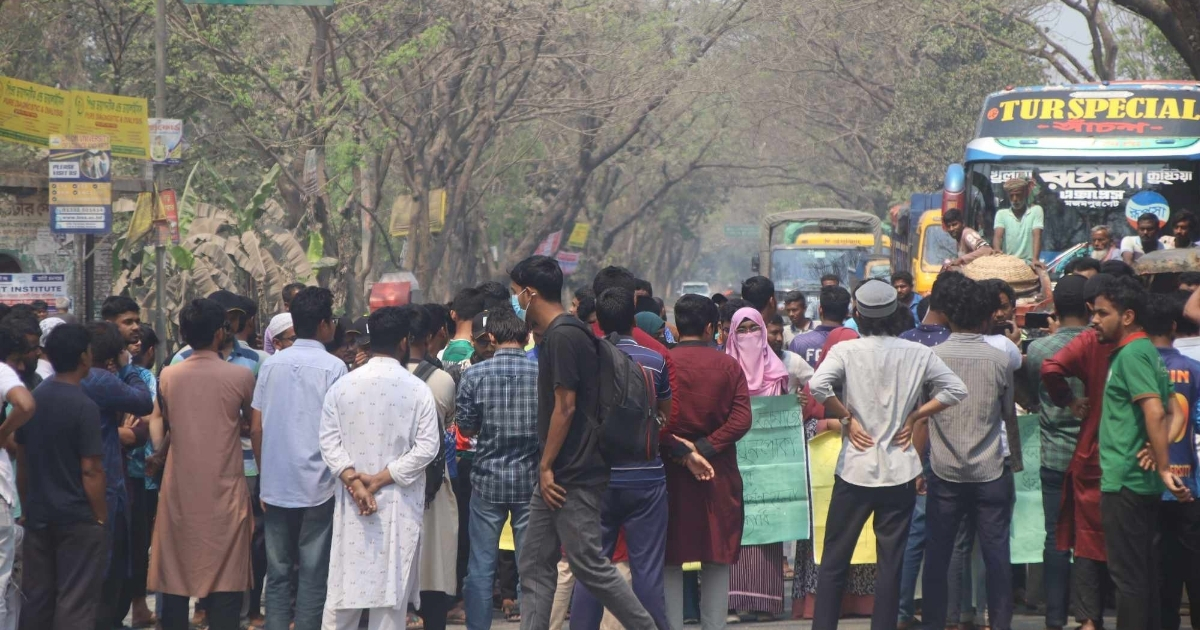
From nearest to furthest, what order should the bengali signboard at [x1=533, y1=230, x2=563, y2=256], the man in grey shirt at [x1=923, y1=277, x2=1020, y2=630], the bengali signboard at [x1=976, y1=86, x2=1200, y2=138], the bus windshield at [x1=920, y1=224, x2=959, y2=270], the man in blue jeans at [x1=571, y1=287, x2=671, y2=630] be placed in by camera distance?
the man in blue jeans at [x1=571, y1=287, x2=671, y2=630] < the man in grey shirt at [x1=923, y1=277, x2=1020, y2=630] < the bengali signboard at [x1=976, y1=86, x2=1200, y2=138] < the bus windshield at [x1=920, y1=224, x2=959, y2=270] < the bengali signboard at [x1=533, y1=230, x2=563, y2=256]

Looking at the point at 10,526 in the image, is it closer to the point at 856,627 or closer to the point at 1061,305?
the point at 856,627

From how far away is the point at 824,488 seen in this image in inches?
321

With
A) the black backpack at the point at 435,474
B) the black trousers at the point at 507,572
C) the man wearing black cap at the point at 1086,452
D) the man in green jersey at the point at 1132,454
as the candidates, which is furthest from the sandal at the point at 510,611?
A: the man in green jersey at the point at 1132,454

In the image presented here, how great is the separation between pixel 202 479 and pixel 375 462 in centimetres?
102

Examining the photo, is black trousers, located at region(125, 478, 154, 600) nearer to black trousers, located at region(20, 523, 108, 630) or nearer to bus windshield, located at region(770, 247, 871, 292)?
black trousers, located at region(20, 523, 108, 630)

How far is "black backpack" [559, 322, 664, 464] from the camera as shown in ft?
19.7

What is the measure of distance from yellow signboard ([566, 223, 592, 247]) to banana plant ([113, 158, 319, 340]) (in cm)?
1692

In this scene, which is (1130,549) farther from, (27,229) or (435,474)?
(27,229)

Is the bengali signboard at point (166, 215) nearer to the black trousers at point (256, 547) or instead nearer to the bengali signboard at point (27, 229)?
the bengali signboard at point (27, 229)

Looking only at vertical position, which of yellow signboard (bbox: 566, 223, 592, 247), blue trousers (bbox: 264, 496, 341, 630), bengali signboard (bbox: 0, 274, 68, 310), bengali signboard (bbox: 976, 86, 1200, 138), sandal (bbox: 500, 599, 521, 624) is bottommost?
sandal (bbox: 500, 599, 521, 624)

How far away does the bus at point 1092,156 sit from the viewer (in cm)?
1470

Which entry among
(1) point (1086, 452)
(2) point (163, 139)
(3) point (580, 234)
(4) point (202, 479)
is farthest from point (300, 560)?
(3) point (580, 234)

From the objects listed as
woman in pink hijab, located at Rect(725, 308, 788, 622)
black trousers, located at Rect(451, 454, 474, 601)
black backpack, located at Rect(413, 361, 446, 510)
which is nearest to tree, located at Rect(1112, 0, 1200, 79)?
woman in pink hijab, located at Rect(725, 308, 788, 622)

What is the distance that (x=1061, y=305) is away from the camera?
7.41 m
